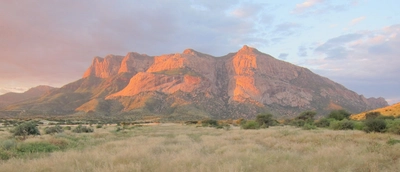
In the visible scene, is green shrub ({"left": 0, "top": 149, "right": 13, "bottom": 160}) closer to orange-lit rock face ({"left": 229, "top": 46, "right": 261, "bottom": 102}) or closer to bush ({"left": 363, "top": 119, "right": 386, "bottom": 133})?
bush ({"left": 363, "top": 119, "right": 386, "bottom": 133})

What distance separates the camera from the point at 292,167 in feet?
26.5

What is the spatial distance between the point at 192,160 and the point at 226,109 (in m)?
132

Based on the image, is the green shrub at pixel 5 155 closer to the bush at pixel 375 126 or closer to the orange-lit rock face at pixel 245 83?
the bush at pixel 375 126

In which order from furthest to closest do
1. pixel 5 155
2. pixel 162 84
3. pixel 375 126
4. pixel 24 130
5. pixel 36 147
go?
1. pixel 162 84
2. pixel 375 126
3. pixel 24 130
4. pixel 36 147
5. pixel 5 155

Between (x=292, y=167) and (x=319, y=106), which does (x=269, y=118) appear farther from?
(x=319, y=106)

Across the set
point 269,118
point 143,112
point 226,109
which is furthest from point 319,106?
point 269,118

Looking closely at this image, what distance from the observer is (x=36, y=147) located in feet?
47.8

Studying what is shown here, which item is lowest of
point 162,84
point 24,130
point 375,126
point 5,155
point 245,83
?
point 375,126

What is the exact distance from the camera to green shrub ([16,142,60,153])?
14004 millimetres

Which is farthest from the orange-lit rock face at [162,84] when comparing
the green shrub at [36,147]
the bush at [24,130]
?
the green shrub at [36,147]

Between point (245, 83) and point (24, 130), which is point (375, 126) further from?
point (245, 83)

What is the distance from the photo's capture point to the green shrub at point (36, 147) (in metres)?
14.0

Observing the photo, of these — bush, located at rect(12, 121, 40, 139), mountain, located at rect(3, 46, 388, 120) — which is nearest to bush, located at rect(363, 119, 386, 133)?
bush, located at rect(12, 121, 40, 139)

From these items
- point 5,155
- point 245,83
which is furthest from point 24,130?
point 245,83
